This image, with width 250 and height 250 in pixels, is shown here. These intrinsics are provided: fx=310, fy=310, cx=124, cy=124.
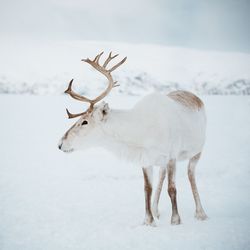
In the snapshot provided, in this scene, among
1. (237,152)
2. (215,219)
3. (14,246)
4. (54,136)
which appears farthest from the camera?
(54,136)

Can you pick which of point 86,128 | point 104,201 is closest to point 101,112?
point 86,128

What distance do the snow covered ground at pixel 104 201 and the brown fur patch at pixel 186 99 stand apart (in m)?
1.76

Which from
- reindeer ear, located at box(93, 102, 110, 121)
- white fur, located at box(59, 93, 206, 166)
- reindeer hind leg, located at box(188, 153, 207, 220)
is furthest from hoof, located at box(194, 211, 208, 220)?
reindeer ear, located at box(93, 102, 110, 121)

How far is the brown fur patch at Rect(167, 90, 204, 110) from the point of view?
522 cm

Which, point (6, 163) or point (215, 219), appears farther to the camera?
point (6, 163)

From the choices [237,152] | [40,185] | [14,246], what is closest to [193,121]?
[14,246]

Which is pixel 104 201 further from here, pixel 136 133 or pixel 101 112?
pixel 101 112

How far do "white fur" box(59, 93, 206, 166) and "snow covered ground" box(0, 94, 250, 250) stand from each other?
106 centimetres

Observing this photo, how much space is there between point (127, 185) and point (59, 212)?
6.56ft

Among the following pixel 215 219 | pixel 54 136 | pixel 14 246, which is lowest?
pixel 14 246

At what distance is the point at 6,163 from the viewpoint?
8422mm

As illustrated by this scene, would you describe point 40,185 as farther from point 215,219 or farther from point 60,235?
point 215,219

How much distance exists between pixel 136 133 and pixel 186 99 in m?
1.45

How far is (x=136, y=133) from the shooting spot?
4.37 meters
